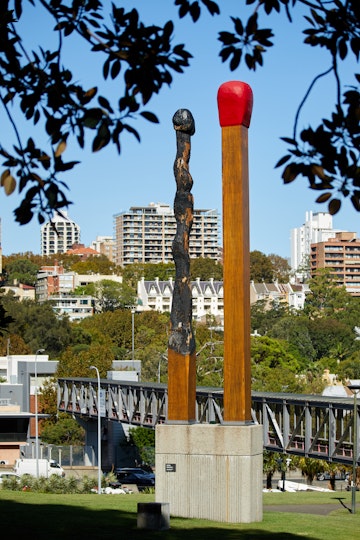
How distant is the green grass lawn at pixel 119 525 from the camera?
2285cm

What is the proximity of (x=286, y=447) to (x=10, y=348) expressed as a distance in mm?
84964

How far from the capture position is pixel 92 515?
2681 centimetres

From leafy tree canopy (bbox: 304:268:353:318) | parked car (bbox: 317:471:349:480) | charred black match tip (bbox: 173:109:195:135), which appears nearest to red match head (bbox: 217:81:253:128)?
charred black match tip (bbox: 173:109:195:135)

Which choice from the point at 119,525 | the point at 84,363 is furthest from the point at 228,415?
the point at 84,363

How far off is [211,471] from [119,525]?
8.49 ft

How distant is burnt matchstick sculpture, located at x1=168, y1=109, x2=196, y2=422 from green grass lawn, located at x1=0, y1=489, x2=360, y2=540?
2606 mm

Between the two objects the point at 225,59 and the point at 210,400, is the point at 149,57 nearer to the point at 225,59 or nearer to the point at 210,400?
the point at 225,59

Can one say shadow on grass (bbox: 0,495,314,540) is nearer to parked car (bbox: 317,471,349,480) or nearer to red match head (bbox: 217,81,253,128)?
red match head (bbox: 217,81,253,128)

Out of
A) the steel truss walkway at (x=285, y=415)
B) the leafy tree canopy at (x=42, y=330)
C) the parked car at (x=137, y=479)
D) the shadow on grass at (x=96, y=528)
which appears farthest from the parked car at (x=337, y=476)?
the leafy tree canopy at (x=42, y=330)

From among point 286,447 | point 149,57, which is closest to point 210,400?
point 286,447

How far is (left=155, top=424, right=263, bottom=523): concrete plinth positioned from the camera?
2598 cm

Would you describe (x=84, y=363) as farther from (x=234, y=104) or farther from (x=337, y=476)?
(x=234, y=104)

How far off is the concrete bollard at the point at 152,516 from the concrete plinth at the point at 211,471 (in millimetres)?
2564

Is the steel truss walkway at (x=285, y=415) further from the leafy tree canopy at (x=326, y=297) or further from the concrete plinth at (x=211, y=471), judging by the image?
the leafy tree canopy at (x=326, y=297)
